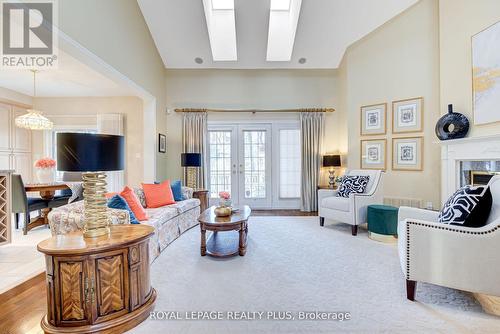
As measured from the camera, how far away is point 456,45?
3.71 m

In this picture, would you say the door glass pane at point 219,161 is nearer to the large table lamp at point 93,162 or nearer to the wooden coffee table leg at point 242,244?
the wooden coffee table leg at point 242,244

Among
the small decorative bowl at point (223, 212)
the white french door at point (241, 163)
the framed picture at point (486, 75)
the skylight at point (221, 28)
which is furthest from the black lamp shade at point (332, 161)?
the skylight at point (221, 28)

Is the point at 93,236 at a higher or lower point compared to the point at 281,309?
higher

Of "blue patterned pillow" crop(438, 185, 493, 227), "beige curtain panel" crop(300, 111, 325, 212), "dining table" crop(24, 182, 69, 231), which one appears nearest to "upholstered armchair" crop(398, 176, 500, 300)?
"blue patterned pillow" crop(438, 185, 493, 227)

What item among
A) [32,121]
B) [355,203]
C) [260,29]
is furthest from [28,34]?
[355,203]

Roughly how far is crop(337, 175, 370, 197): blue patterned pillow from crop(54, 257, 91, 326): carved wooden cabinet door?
3.69m

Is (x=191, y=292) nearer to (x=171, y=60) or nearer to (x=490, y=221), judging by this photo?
(x=490, y=221)

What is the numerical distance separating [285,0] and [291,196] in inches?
165

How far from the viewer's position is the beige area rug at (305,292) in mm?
1686

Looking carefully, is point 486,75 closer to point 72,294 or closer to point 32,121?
point 72,294

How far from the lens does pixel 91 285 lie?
1574 millimetres

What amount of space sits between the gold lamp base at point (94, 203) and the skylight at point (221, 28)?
4.03 m

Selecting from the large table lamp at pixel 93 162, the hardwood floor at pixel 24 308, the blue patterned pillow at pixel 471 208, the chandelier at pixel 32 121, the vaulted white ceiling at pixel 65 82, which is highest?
the vaulted white ceiling at pixel 65 82

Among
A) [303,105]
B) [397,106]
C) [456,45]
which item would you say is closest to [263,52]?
[303,105]
